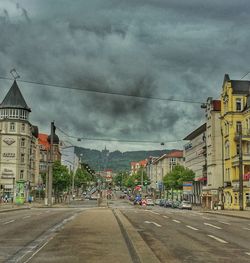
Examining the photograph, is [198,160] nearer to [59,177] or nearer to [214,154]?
[214,154]

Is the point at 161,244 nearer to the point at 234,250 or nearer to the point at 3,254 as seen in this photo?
the point at 234,250

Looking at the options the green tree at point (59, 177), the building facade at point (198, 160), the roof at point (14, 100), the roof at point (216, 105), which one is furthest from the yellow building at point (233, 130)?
the roof at point (14, 100)

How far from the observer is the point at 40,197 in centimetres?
11769

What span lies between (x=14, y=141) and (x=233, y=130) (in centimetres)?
4835

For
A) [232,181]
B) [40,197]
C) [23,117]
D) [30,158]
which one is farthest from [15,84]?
[232,181]

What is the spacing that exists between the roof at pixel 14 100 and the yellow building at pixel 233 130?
46009mm

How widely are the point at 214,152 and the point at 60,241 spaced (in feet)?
253

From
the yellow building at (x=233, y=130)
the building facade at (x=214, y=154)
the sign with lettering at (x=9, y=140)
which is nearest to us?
the yellow building at (x=233, y=130)

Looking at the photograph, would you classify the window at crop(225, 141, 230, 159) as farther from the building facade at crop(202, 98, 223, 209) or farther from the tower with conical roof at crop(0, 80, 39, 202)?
the tower with conical roof at crop(0, 80, 39, 202)

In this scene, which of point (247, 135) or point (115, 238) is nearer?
point (115, 238)

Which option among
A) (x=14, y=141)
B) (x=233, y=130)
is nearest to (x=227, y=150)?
(x=233, y=130)

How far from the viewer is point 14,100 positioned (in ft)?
364

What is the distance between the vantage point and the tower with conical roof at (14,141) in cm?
10675

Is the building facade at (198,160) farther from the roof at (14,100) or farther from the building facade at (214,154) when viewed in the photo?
the roof at (14,100)
